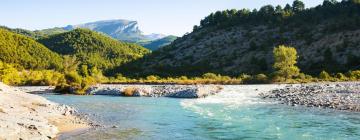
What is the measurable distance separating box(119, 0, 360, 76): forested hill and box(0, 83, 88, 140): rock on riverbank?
8029 centimetres

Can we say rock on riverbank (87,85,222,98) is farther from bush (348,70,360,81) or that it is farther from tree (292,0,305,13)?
tree (292,0,305,13)

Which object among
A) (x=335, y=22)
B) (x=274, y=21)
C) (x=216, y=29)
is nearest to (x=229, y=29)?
(x=216, y=29)

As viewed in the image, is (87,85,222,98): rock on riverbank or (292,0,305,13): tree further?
(292,0,305,13): tree

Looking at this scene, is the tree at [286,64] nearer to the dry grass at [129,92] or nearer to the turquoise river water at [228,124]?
the dry grass at [129,92]

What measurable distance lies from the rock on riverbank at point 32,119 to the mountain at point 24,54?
5374 inches

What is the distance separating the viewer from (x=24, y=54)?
7057 inches

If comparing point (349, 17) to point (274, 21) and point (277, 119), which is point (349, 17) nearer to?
point (274, 21)

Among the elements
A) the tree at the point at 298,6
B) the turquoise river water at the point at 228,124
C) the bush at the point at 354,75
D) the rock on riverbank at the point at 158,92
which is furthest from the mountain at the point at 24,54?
the turquoise river water at the point at 228,124

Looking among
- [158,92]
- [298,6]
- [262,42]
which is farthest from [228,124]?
[298,6]

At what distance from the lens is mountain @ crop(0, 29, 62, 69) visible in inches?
6673

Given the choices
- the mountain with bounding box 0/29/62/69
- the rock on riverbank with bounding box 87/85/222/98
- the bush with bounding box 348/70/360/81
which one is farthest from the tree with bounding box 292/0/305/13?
the rock on riverbank with bounding box 87/85/222/98

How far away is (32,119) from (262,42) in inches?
4960

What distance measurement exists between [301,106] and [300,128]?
1433 cm

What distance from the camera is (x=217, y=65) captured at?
140 metres
